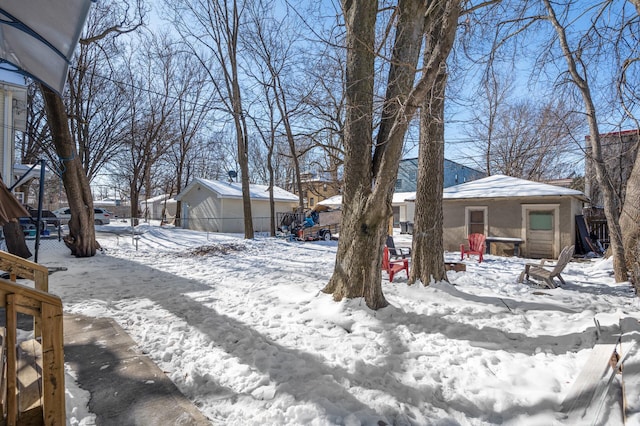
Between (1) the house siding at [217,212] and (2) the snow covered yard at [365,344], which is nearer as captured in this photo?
(2) the snow covered yard at [365,344]

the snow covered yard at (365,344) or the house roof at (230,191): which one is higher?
the house roof at (230,191)

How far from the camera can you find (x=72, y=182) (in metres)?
9.19

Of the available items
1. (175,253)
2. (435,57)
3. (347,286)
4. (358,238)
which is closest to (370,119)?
(435,57)

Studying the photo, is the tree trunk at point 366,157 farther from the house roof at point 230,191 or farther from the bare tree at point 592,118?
the house roof at point 230,191

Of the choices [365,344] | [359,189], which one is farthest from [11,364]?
[359,189]

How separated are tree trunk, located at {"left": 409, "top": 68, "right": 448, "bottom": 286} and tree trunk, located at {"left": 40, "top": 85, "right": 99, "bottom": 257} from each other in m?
9.50

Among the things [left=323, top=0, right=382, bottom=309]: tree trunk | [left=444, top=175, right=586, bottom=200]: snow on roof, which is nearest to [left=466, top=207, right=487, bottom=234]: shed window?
[left=444, top=175, right=586, bottom=200]: snow on roof

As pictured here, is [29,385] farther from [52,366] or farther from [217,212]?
[217,212]

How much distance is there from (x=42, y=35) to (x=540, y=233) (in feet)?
45.9

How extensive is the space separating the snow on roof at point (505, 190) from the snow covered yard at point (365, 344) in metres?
4.79

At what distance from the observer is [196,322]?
4.22m

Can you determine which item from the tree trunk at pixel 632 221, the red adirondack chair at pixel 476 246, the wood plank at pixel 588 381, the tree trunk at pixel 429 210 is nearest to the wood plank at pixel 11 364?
the wood plank at pixel 588 381

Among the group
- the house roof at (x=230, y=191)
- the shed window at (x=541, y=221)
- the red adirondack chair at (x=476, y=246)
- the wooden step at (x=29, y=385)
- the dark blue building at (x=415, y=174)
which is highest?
the dark blue building at (x=415, y=174)

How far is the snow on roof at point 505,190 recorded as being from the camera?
423 inches
